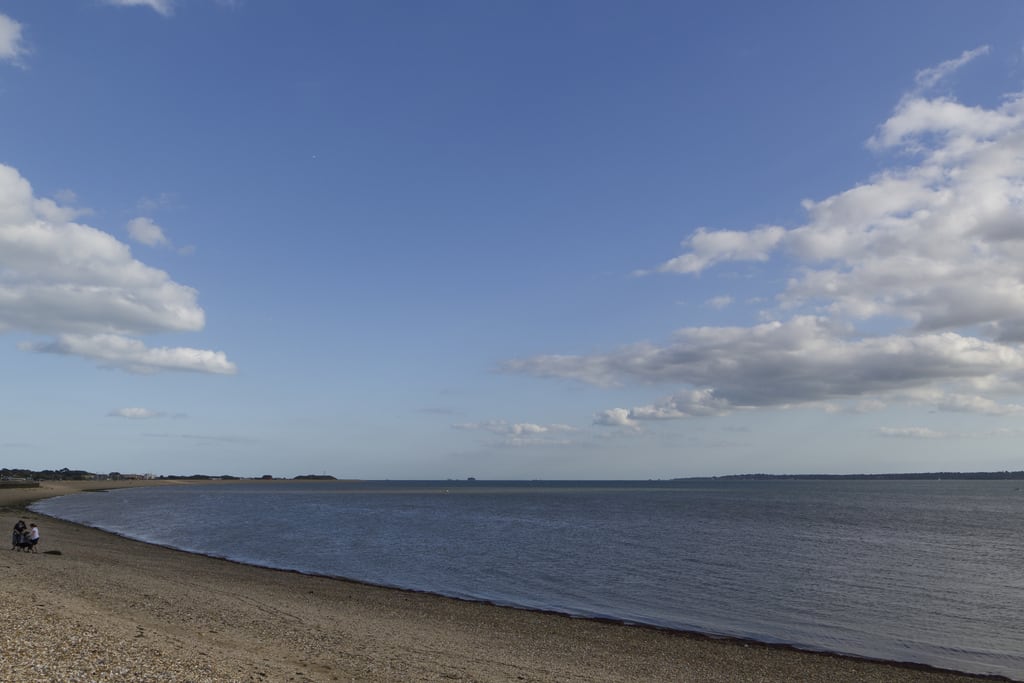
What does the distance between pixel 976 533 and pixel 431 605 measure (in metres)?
63.9

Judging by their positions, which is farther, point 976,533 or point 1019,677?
point 976,533

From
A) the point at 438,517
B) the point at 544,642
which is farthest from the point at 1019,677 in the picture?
the point at 438,517

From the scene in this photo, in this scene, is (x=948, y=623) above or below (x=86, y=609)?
below

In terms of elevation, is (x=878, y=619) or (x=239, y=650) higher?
(x=239, y=650)

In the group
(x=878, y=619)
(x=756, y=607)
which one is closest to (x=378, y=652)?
(x=756, y=607)

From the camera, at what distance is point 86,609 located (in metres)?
18.5

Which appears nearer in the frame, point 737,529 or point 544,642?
point 544,642

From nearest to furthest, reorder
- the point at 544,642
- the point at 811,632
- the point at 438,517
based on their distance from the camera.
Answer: the point at 544,642 < the point at 811,632 < the point at 438,517

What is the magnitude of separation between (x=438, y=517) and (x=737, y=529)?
36.3 meters

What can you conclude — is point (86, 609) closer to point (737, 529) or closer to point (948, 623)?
point (948, 623)

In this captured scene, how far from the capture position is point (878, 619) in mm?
28172

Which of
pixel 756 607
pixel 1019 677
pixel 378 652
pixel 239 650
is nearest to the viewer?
pixel 239 650

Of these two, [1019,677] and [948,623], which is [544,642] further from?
[948,623]

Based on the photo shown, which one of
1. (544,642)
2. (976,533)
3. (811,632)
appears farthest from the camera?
(976,533)
